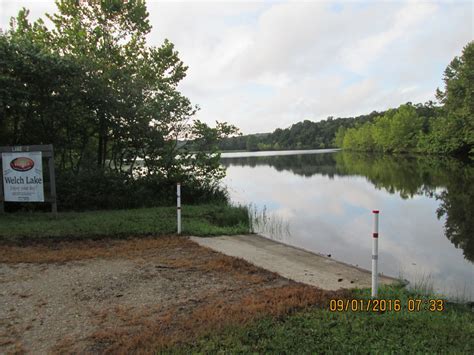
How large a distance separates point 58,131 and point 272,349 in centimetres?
1142

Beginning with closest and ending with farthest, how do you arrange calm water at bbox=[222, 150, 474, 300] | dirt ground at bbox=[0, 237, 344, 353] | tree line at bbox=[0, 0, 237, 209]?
dirt ground at bbox=[0, 237, 344, 353] → calm water at bbox=[222, 150, 474, 300] → tree line at bbox=[0, 0, 237, 209]

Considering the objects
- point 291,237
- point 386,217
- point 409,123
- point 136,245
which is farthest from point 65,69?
point 409,123

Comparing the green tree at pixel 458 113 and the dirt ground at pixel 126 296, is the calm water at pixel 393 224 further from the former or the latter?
the green tree at pixel 458 113

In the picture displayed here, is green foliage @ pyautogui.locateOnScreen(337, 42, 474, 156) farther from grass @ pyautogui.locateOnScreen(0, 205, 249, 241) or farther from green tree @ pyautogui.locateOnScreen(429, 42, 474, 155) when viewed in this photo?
grass @ pyautogui.locateOnScreen(0, 205, 249, 241)

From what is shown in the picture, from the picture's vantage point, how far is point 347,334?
3.73 meters

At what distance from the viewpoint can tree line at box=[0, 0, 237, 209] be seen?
11.3 metres

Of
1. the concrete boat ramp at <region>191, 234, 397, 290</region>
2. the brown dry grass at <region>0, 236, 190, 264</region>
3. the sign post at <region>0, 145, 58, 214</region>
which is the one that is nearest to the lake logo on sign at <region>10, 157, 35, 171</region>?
the sign post at <region>0, 145, 58, 214</region>

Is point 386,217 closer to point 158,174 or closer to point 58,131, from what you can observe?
point 158,174

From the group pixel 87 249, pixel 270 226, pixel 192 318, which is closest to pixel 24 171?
pixel 87 249

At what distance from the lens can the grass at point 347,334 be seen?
11.4 ft

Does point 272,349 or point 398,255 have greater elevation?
point 272,349

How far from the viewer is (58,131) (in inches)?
492
